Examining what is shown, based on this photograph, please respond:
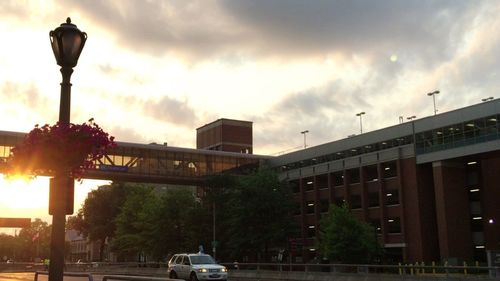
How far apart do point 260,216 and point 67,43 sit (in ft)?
188

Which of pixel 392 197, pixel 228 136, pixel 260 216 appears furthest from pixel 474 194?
pixel 228 136

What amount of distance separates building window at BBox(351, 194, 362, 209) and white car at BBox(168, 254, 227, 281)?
45.3 meters

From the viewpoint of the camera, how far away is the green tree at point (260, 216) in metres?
64.6

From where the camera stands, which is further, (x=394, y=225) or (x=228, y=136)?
(x=228, y=136)

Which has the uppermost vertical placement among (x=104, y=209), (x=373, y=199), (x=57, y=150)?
(x=104, y=209)

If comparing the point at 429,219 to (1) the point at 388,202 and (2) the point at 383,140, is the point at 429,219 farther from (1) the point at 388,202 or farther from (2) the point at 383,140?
(2) the point at 383,140

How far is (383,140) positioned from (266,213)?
18.5m

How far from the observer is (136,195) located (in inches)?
3570

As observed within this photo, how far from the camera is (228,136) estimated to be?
134m

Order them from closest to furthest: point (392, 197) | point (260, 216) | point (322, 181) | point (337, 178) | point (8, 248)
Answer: point (260, 216)
point (392, 197)
point (337, 178)
point (322, 181)
point (8, 248)

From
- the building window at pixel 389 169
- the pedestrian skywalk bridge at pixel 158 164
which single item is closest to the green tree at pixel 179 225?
the pedestrian skywalk bridge at pixel 158 164

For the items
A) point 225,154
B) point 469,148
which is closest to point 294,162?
point 225,154

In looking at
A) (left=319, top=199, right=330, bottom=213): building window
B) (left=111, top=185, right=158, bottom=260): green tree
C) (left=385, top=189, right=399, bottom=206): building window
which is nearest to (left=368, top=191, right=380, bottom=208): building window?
(left=385, top=189, right=399, bottom=206): building window

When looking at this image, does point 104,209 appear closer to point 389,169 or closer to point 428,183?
point 389,169
